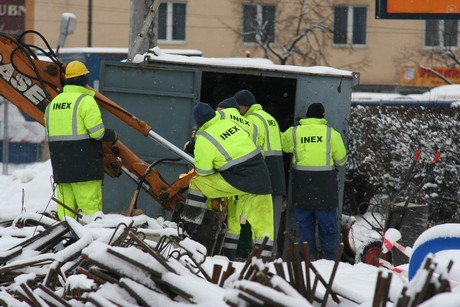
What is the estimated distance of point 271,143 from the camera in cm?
1030

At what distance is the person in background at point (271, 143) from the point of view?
10242 millimetres

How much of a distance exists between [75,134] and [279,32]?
30599mm

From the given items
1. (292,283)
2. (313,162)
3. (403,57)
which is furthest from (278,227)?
(403,57)

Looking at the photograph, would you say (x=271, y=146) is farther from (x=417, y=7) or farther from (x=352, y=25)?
(x=352, y=25)

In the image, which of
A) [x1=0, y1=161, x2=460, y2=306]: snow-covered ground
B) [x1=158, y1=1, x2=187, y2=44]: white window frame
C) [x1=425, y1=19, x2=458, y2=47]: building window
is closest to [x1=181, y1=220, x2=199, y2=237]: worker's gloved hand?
[x1=0, y1=161, x2=460, y2=306]: snow-covered ground

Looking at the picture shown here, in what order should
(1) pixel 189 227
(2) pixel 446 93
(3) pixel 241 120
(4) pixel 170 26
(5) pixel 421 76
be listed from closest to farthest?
(1) pixel 189 227
(3) pixel 241 120
(2) pixel 446 93
(5) pixel 421 76
(4) pixel 170 26

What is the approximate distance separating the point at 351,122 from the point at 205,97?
189cm

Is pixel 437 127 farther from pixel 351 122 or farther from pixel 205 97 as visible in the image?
pixel 205 97

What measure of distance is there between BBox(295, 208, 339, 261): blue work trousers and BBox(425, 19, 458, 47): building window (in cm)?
2561

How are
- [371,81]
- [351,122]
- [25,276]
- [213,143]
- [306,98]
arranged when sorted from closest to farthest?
[25,276]
[213,143]
[306,98]
[351,122]
[371,81]

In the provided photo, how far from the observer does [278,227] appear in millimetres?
10680

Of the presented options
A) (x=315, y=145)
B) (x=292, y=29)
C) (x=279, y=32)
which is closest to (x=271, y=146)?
(x=315, y=145)

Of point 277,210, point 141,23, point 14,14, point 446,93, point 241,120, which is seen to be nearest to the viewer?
point 241,120

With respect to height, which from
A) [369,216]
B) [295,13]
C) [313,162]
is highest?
[295,13]
